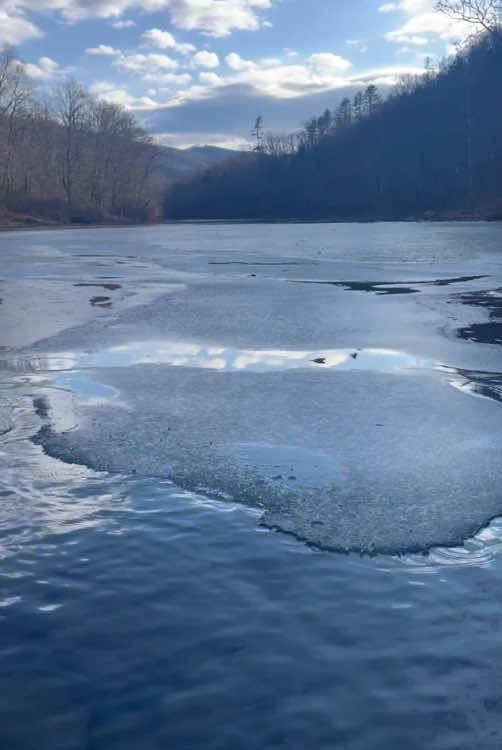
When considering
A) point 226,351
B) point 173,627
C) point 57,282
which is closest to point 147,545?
point 173,627

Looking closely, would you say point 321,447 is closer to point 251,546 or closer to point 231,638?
point 251,546

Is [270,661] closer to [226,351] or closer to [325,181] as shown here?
[226,351]

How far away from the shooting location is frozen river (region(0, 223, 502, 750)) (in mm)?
2904

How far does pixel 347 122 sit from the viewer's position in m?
129

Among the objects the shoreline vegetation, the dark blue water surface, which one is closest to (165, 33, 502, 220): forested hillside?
the shoreline vegetation

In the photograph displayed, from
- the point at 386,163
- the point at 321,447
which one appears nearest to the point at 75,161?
the point at 386,163

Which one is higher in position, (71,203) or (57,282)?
(71,203)

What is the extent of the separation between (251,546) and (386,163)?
→ 108m

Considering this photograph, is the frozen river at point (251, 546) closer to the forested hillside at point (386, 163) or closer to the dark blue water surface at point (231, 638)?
the dark blue water surface at point (231, 638)

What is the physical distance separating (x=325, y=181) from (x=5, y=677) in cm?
11774

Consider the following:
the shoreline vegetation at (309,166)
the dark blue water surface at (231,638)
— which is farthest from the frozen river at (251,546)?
the shoreline vegetation at (309,166)

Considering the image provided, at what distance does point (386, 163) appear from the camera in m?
106

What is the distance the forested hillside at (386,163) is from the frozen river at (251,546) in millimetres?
57937

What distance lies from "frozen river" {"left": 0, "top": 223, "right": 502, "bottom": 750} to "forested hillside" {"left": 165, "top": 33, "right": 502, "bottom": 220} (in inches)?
2281
